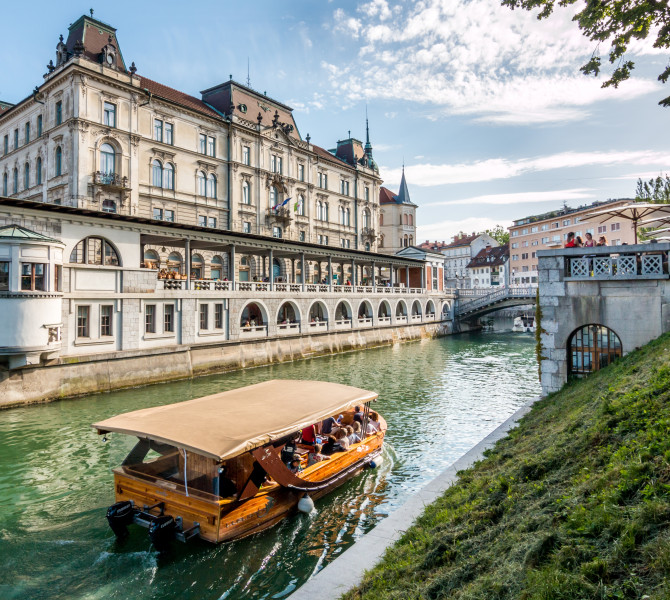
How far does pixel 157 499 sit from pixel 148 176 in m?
35.4

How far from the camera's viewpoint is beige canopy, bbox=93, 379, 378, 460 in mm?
9294

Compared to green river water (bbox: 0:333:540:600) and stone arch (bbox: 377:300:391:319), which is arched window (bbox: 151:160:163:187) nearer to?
green river water (bbox: 0:333:540:600)

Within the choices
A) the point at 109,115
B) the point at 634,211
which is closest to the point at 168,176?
the point at 109,115

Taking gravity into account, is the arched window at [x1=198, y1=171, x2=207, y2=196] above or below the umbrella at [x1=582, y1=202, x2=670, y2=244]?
above

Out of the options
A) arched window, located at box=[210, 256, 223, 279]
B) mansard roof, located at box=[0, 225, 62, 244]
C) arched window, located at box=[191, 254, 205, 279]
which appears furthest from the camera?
arched window, located at box=[210, 256, 223, 279]

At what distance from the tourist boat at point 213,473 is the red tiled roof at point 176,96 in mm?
36880

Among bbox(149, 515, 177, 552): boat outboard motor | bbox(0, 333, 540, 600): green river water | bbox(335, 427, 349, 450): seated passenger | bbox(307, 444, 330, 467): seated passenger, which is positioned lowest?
bbox(0, 333, 540, 600): green river water

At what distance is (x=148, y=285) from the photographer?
1088 inches

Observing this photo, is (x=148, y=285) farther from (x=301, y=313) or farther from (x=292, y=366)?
(x=301, y=313)

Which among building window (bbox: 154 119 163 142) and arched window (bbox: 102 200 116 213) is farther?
building window (bbox: 154 119 163 142)

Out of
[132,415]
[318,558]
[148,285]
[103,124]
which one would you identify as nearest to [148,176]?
[103,124]

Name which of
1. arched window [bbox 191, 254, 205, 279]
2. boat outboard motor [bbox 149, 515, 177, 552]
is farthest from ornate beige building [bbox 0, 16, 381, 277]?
boat outboard motor [bbox 149, 515, 177, 552]

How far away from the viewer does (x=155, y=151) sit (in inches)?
1577

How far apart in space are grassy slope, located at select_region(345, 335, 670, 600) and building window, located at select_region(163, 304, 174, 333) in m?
23.4
